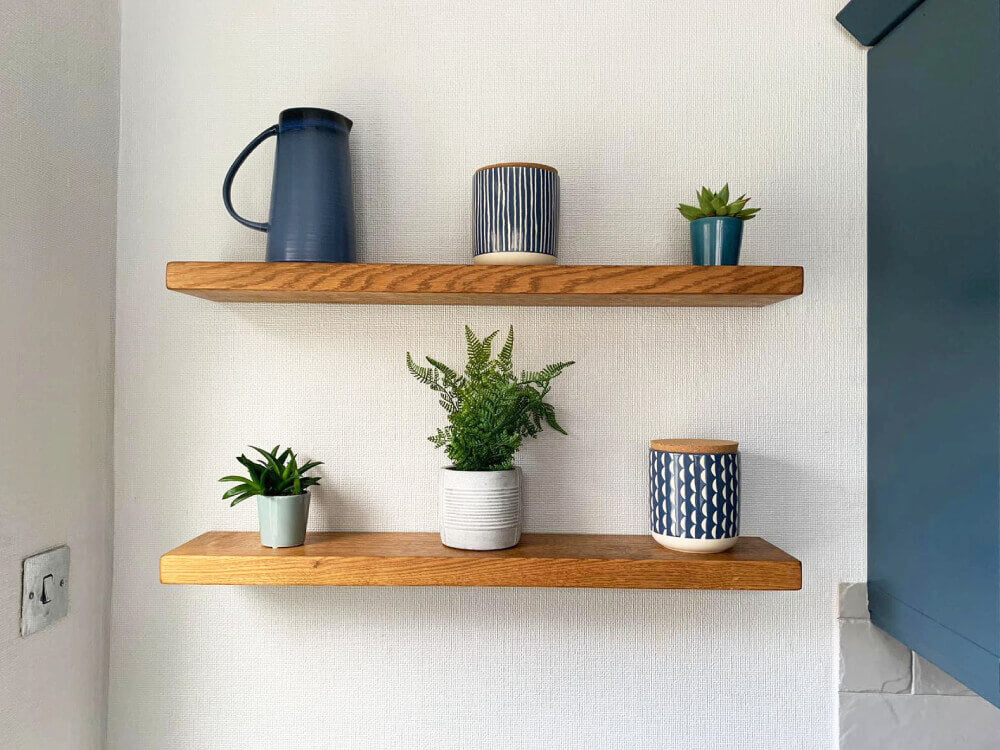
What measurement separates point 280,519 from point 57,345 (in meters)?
0.36

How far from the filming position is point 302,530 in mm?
915

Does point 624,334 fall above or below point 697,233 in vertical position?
below

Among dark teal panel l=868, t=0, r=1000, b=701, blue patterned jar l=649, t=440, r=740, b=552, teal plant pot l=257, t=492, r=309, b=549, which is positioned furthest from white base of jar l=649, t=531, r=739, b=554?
teal plant pot l=257, t=492, r=309, b=549

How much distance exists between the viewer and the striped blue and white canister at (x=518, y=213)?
88cm

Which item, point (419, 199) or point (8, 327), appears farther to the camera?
point (419, 199)

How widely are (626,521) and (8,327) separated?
0.82 m

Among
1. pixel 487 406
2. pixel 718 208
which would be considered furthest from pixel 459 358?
pixel 718 208

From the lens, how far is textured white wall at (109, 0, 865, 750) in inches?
39.1

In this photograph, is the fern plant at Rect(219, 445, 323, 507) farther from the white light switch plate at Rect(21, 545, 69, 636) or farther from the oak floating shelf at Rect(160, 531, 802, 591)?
the white light switch plate at Rect(21, 545, 69, 636)

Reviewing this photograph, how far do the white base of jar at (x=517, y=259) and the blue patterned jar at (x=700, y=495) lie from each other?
29 cm

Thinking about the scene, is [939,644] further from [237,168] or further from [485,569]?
[237,168]

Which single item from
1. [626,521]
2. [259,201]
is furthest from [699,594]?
[259,201]

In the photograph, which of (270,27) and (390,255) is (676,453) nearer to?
(390,255)

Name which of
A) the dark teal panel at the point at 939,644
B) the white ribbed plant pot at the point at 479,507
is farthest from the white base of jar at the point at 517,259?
the dark teal panel at the point at 939,644
